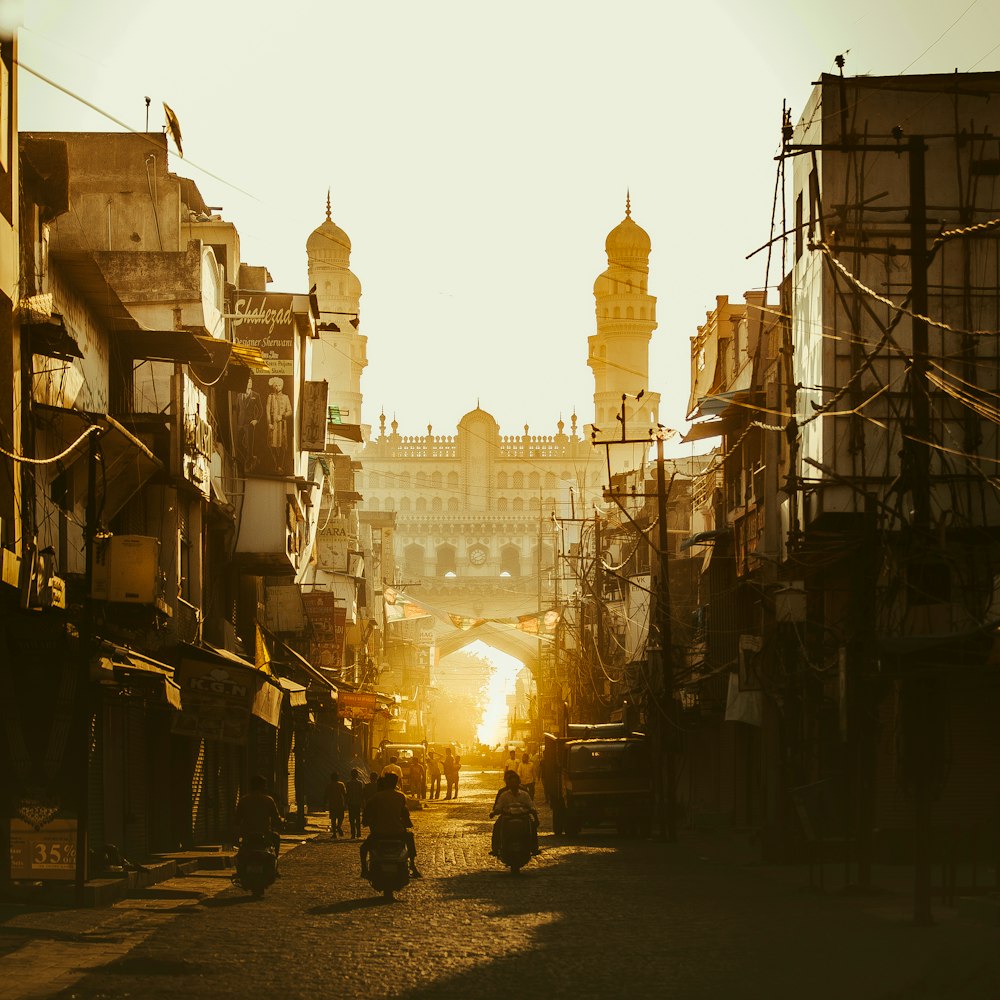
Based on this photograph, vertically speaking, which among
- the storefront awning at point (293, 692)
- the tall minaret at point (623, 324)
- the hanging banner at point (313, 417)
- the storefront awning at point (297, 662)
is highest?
the tall minaret at point (623, 324)

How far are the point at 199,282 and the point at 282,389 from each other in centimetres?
590

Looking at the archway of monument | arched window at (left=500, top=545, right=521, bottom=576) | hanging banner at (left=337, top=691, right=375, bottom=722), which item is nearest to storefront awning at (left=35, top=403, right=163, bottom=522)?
hanging banner at (left=337, top=691, right=375, bottom=722)

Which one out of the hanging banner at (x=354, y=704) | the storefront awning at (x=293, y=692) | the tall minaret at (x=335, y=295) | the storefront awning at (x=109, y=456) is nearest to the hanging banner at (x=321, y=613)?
the hanging banner at (x=354, y=704)

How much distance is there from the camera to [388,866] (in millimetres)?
18125

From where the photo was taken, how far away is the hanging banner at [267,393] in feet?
100

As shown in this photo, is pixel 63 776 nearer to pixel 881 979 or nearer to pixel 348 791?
pixel 881 979

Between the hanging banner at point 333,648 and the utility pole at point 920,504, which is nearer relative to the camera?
the utility pole at point 920,504

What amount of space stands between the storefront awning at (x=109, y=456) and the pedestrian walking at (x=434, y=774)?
3579 centimetres

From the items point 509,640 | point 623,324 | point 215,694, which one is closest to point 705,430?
point 215,694

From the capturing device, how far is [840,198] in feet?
84.5

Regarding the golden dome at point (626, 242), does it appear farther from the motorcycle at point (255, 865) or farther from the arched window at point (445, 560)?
the motorcycle at point (255, 865)

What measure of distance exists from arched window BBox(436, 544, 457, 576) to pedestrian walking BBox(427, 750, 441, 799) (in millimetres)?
61922

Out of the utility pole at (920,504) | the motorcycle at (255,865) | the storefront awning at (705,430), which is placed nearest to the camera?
the utility pole at (920,504)

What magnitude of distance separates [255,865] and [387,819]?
1.43 meters
